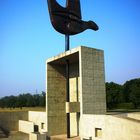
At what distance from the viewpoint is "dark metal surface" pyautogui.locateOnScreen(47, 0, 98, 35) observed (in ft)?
68.6

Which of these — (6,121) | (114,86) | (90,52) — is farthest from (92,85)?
(114,86)

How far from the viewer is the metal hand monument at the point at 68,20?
20922 mm

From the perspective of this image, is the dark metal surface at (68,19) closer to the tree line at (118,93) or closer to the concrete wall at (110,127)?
the concrete wall at (110,127)

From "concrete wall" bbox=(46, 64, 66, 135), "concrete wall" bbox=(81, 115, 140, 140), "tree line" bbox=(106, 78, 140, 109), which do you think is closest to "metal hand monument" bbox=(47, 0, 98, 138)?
"concrete wall" bbox=(46, 64, 66, 135)

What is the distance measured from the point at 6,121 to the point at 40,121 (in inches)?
211

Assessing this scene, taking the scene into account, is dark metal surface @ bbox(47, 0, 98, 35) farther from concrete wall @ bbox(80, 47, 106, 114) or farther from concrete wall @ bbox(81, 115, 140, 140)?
concrete wall @ bbox(81, 115, 140, 140)

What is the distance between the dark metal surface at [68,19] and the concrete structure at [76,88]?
6.71 feet

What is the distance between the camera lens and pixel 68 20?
2150cm

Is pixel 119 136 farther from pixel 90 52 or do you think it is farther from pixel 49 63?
pixel 49 63

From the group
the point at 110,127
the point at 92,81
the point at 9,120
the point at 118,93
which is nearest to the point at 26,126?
the point at 9,120

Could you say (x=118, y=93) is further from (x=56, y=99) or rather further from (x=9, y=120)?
(x=56, y=99)

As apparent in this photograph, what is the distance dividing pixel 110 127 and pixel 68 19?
9690 mm

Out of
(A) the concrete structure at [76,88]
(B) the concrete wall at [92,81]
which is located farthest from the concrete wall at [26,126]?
(B) the concrete wall at [92,81]

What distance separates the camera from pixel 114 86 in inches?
2287
